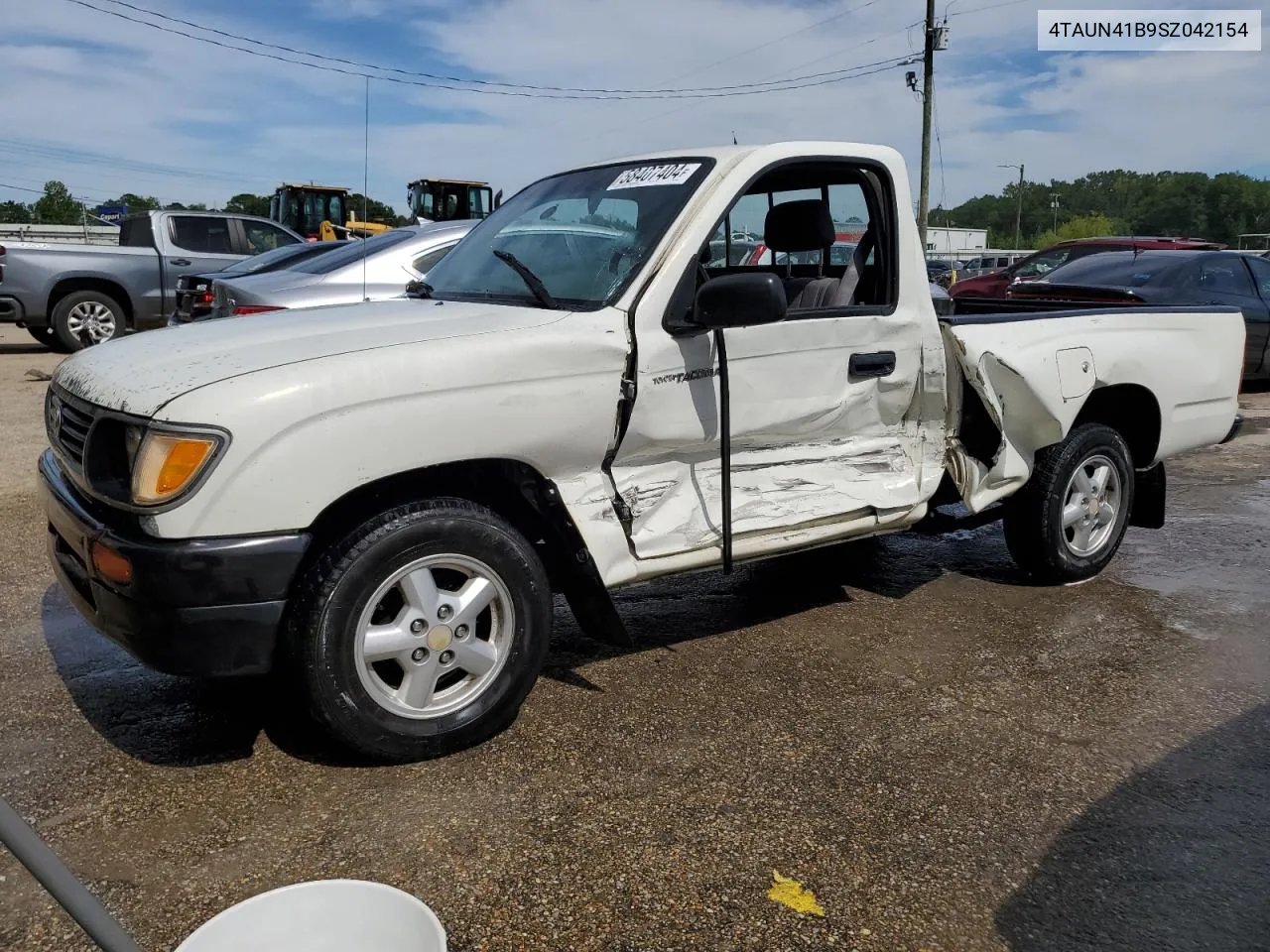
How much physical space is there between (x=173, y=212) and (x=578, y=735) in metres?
12.0

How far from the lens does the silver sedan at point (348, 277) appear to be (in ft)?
23.5

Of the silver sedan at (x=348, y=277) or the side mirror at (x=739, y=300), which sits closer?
the side mirror at (x=739, y=300)

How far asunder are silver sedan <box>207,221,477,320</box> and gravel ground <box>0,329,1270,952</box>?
9.91ft

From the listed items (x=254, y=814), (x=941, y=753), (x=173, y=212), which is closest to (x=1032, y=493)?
(x=941, y=753)

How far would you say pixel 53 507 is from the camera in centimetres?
319

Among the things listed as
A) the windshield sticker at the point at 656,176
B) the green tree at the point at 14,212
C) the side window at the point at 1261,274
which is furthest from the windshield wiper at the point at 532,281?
the green tree at the point at 14,212

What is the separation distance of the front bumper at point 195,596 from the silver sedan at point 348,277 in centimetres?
441

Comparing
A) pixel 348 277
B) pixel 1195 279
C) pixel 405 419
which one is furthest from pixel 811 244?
pixel 1195 279

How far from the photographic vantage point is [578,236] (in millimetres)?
3836

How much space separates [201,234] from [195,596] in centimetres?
1186

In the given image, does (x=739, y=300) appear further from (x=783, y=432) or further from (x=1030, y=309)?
(x=1030, y=309)

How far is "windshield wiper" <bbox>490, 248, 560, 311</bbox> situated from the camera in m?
3.51

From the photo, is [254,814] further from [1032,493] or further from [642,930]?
[1032,493]

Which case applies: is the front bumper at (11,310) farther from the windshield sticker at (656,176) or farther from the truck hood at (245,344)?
the windshield sticker at (656,176)
